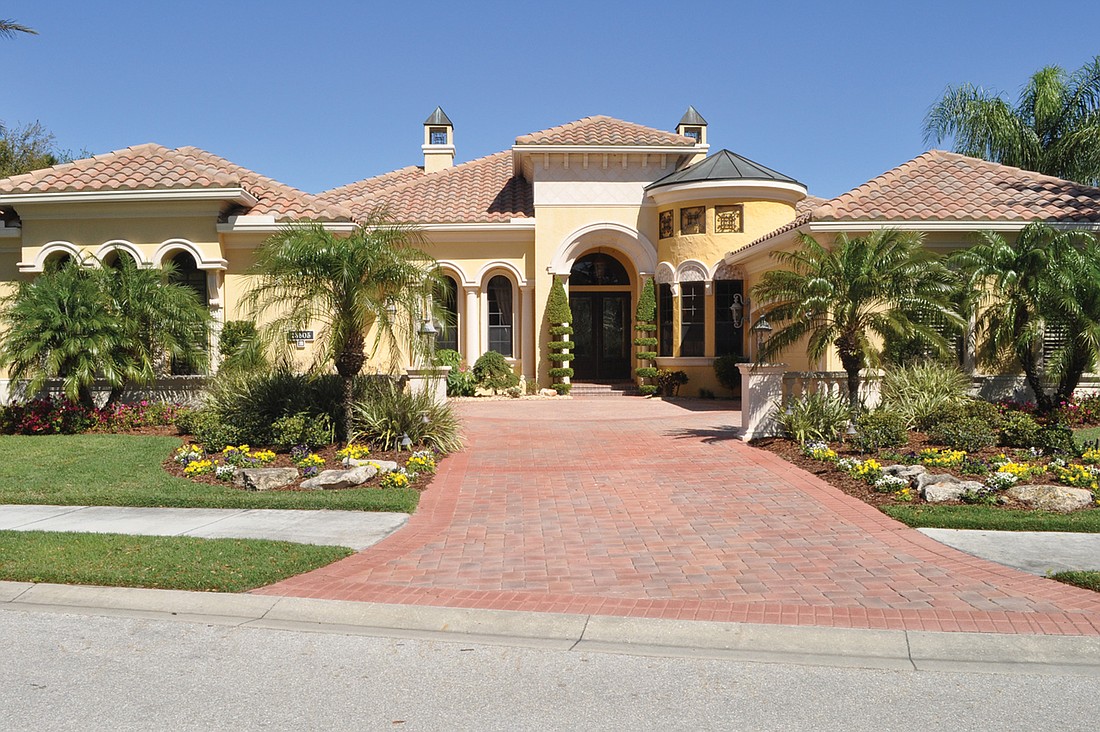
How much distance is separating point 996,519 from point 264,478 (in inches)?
328

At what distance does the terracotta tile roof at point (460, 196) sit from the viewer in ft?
77.9

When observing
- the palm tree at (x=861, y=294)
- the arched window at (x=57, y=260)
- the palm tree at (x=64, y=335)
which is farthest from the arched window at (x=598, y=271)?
the palm tree at (x=64, y=335)

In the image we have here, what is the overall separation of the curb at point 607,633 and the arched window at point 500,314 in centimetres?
1806

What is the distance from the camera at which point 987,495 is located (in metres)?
9.80

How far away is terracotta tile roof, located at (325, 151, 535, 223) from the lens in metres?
23.8

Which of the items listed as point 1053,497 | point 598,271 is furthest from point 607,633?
point 598,271

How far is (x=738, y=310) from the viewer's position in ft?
75.1

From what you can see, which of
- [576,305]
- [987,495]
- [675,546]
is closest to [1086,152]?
[576,305]

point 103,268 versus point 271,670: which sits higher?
point 103,268

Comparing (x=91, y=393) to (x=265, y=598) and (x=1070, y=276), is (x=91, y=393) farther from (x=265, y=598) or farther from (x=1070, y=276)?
(x=1070, y=276)

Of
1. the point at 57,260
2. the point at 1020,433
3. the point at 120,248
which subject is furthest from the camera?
the point at 57,260

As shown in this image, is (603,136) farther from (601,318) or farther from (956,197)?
(956,197)

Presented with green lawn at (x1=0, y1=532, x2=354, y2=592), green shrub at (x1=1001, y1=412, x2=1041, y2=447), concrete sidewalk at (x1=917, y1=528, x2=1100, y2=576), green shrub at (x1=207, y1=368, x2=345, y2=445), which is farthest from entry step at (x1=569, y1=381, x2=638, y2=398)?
green lawn at (x1=0, y1=532, x2=354, y2=592)

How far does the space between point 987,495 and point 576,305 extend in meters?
16.4
